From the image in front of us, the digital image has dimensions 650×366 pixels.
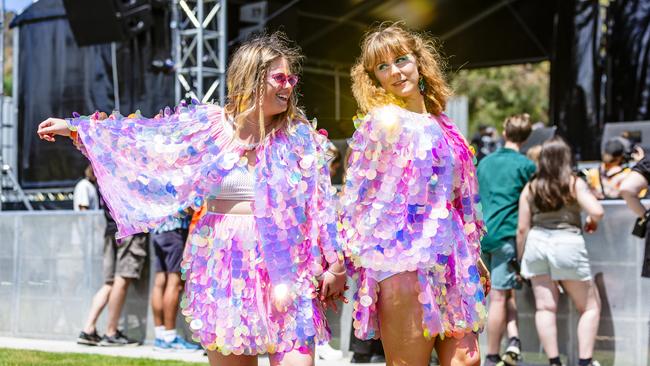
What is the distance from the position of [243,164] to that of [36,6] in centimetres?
1348

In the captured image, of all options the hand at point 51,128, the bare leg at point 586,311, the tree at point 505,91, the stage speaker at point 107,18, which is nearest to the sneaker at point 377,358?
the bare leg at point 586,311

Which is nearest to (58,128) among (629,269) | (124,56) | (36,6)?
(629,269)

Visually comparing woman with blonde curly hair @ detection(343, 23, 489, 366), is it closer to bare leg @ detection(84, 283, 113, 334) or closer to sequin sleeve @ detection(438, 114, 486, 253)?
sequin sleeve @ detection(438, 114, 486, 253)

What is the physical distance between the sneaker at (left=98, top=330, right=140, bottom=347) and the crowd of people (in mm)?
5065

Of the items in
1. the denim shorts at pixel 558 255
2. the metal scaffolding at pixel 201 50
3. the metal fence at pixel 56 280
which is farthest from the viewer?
the metal scaffolding at pixel 201 50

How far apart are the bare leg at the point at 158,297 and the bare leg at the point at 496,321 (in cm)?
300

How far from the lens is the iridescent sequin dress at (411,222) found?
3.89 m

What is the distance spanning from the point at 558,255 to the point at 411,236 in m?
Result: 3.40

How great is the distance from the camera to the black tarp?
1470 cm

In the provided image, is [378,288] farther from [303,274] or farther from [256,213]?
[256,213]

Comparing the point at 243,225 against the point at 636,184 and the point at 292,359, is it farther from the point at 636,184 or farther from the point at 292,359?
the point at 636,184

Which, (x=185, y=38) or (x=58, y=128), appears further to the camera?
(x=185, y=38)

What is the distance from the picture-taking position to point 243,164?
4.11m

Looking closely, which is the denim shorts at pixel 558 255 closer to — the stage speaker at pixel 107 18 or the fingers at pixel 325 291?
the fingers at pixel 325 291
